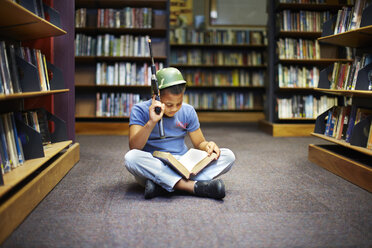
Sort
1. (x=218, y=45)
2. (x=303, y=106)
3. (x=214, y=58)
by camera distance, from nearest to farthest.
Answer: (x=303, y=106), (x=218, y=45), (x=214, y=58)

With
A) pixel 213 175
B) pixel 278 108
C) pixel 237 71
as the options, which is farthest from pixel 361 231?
pixel 237 71

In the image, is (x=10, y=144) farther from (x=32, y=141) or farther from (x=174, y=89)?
(x=174, y=89)

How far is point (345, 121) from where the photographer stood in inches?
107

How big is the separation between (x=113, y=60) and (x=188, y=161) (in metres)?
3.16

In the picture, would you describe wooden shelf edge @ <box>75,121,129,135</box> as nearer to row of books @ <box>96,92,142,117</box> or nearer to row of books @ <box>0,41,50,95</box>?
row of books @ <box>96,92,142,117</box>

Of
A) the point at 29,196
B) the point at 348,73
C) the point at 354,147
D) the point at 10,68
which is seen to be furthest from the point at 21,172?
the point at 348,73

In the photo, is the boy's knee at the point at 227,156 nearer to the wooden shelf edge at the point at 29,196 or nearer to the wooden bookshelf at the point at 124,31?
the wooden shelf edge at the point at 29,196

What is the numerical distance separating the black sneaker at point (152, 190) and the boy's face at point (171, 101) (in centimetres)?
37

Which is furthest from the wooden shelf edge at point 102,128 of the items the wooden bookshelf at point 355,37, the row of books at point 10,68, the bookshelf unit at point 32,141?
the wooden bookshelf at point 355,37

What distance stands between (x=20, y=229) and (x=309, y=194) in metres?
1.47

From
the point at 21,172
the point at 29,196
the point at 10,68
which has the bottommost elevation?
the point at 29,196

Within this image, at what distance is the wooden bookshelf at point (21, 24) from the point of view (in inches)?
67.2

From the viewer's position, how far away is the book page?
6.67 feet

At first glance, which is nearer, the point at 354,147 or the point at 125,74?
the point at 354,147
